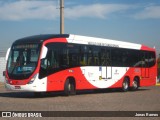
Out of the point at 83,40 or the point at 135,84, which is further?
the point at 135,84

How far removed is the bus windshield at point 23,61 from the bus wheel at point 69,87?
2394 mm

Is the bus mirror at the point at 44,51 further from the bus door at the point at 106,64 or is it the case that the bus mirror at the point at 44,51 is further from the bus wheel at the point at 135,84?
the bus wheel at the point at 135,84

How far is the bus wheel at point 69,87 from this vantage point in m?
21.1

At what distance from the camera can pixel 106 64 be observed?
2475cm

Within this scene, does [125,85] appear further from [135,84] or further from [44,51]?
[44,51]

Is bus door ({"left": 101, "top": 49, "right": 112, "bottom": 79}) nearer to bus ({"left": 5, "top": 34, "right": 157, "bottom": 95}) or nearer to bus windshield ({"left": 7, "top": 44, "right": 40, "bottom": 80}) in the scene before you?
bus ({"left": 5, "top": 34, "right": 157, "bottom": 95})

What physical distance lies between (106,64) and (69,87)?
3999 mm

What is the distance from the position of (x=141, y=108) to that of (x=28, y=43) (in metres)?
7.40

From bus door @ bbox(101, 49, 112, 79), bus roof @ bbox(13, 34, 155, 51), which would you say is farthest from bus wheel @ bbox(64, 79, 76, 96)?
bus door @ bbox(101, 49, 112, 79)

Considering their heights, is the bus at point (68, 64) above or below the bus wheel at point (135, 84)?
above

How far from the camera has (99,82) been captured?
24125 millimetres

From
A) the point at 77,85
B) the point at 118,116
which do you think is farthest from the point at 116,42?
the point at 118,116

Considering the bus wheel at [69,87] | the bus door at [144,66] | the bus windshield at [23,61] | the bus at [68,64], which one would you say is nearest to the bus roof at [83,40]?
the bus at [68,64]

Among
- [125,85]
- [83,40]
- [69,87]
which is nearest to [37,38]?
[69,87]
